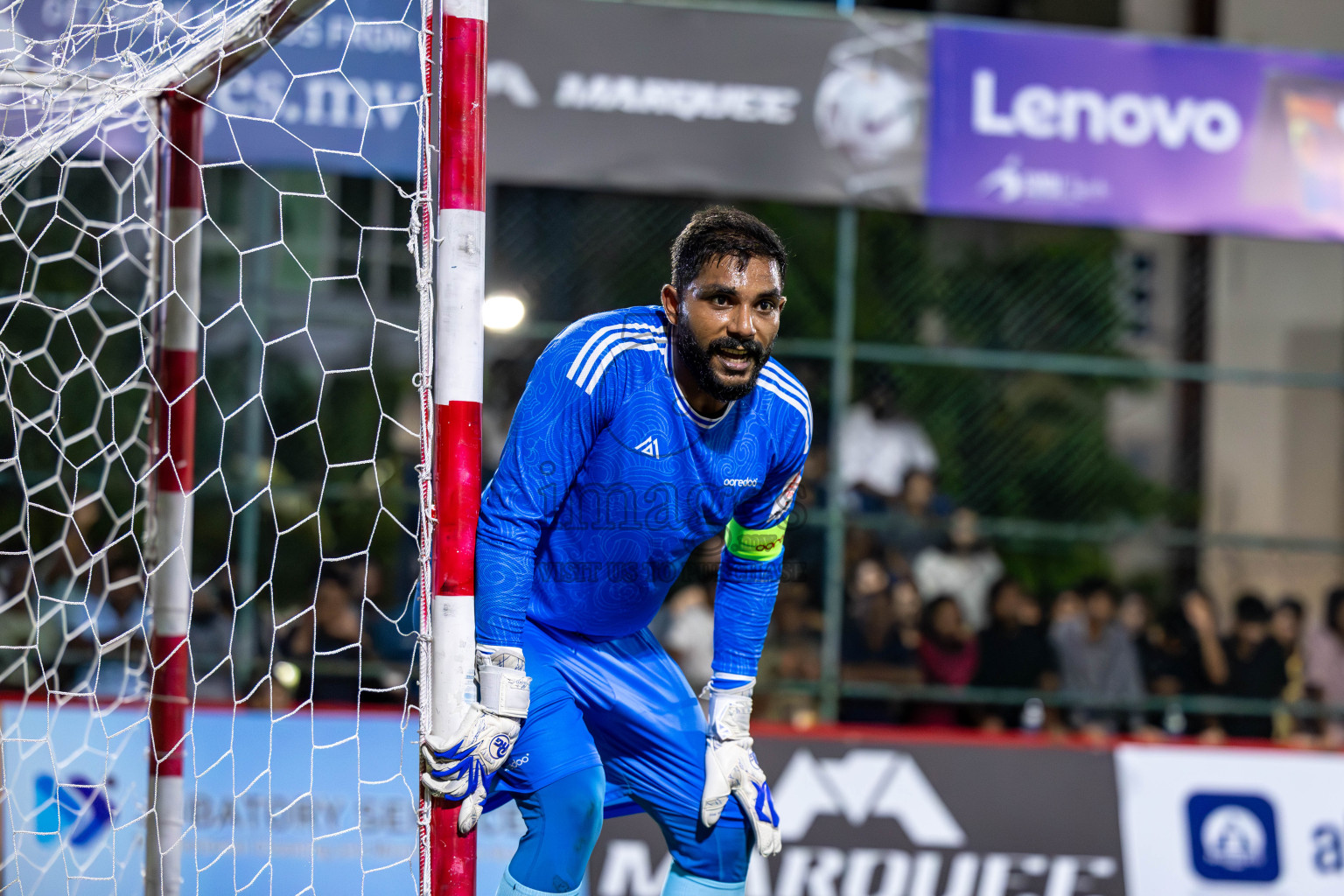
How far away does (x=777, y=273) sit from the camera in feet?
10.6

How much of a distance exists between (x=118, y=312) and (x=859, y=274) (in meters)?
5.63

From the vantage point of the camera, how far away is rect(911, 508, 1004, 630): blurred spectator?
749 cm

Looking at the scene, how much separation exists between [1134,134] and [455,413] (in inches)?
209

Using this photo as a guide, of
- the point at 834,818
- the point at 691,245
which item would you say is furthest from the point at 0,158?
the point at 834,818

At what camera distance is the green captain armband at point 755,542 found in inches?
141

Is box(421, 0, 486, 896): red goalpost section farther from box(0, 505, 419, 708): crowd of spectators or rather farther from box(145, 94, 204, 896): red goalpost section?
box(0, 505, 419, 708): crowd of spectators

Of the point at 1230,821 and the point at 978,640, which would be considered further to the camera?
the point at 978,640

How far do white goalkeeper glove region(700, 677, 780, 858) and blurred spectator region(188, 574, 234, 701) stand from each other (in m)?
3.36

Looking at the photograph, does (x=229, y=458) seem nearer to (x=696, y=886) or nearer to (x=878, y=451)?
(x=878, y=451)

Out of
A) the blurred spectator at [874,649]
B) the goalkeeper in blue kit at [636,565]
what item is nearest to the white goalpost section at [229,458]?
the goalkeeper in blue kit at [636,565]

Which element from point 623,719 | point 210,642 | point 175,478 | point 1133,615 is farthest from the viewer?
point 1133,615

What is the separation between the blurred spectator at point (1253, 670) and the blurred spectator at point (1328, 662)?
1.00ft

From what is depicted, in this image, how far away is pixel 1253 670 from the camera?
24.4ft

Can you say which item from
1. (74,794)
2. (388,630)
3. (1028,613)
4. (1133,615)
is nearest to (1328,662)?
(1133,615)
